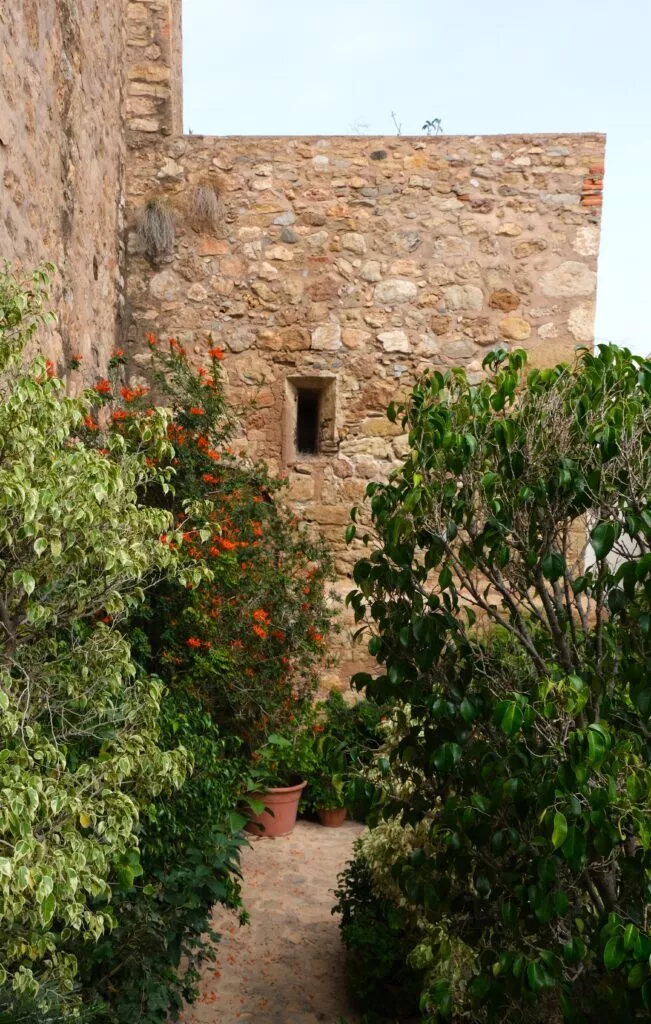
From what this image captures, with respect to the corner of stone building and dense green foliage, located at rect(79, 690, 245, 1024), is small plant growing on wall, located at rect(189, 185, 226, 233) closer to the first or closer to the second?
the corner of stone building

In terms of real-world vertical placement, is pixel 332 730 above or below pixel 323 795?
above

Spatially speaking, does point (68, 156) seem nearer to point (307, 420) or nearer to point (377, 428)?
point (307, 420)

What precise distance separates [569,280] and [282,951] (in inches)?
157

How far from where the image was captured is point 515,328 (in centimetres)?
538

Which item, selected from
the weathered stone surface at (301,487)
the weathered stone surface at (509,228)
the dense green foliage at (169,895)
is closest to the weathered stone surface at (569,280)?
the weathered stone surface at (509,228)

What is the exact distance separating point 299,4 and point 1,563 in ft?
17.1

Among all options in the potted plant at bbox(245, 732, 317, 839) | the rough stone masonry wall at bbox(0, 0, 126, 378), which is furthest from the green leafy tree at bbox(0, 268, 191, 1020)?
the potted plant at bbox(245, 732, 317, 839)

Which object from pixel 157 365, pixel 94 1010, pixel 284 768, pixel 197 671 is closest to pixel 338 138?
pixel 157 365

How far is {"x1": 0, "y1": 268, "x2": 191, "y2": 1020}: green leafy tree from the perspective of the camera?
5.87ft

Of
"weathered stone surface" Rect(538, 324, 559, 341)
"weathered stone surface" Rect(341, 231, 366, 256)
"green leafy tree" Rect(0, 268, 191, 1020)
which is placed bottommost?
"green leafy tree" Rect(0, 268, 191, 1020)

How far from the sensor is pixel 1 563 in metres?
1.92

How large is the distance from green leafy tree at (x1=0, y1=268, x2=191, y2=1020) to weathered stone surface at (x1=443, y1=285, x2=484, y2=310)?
337cm

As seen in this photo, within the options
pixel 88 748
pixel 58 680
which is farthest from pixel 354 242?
pixel 58 680

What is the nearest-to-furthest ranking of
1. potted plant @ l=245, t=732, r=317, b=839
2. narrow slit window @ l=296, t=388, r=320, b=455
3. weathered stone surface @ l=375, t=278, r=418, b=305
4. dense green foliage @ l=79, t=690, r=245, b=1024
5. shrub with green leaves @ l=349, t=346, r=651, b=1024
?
1. shrub with green leaves @ l=349, t=346, r=651, b=1024
2. dense green foliage @ l=79, t=690, r=245, b=1024
3. potted plant @ l=245, t=732, r=317, b=839
4. weathered stone surface @ l=375, t=278, r=418, b=305
5. narrow slit window @ l=296, t=388, r=320, b=455
